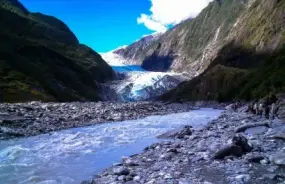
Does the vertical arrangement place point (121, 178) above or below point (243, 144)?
below

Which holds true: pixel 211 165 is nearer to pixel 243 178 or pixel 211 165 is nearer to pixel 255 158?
pixel 255 158

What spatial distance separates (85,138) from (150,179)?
12.9m

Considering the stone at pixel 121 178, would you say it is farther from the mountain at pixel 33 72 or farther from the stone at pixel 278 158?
the mountain at pixel 33 72

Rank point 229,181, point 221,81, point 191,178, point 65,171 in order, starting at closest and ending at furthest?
1. point 229,181
2. point 191,178
3. point 65,171
4. point 221,81

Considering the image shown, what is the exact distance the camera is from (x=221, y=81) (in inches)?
3442

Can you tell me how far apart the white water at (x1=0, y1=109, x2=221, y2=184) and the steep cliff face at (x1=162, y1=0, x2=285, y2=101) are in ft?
111

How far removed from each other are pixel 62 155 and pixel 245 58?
Answer: 365 feet

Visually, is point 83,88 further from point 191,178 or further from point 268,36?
point 191,178

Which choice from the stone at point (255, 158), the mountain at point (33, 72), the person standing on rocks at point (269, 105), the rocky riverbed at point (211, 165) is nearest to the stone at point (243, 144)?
the rocky riverbed at point (211, 165)

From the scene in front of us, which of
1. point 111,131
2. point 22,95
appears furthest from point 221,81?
point 111,131

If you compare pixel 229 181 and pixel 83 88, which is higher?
pixel 83 88

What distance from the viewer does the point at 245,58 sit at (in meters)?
119

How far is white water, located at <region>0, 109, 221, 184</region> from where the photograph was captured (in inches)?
472

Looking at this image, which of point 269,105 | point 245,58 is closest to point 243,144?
point 269,105
